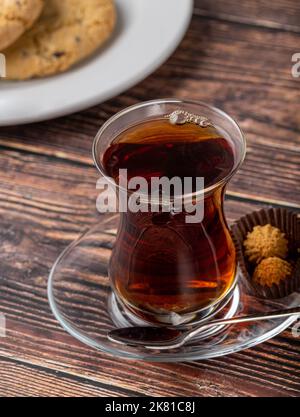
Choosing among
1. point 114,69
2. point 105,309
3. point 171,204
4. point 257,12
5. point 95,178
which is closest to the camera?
point 171,204

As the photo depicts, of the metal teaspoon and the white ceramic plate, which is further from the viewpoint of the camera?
the white ceramic plate

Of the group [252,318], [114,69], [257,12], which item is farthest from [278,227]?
[257,12]

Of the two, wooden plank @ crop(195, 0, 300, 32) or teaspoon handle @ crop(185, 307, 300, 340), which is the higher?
wooden plank @ crop(195, 0, 300, 32)

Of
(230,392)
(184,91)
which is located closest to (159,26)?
(184,91)

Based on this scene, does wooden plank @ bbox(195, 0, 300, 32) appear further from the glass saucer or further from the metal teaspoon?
the metal teaspoon

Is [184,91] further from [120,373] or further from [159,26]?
[120,373]

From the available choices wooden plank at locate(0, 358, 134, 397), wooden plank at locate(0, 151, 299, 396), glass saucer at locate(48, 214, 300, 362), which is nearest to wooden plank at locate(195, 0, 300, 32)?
wooden plank at locate(0, 151, 299, 396)

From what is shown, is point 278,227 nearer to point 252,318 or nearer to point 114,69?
point 252,318
